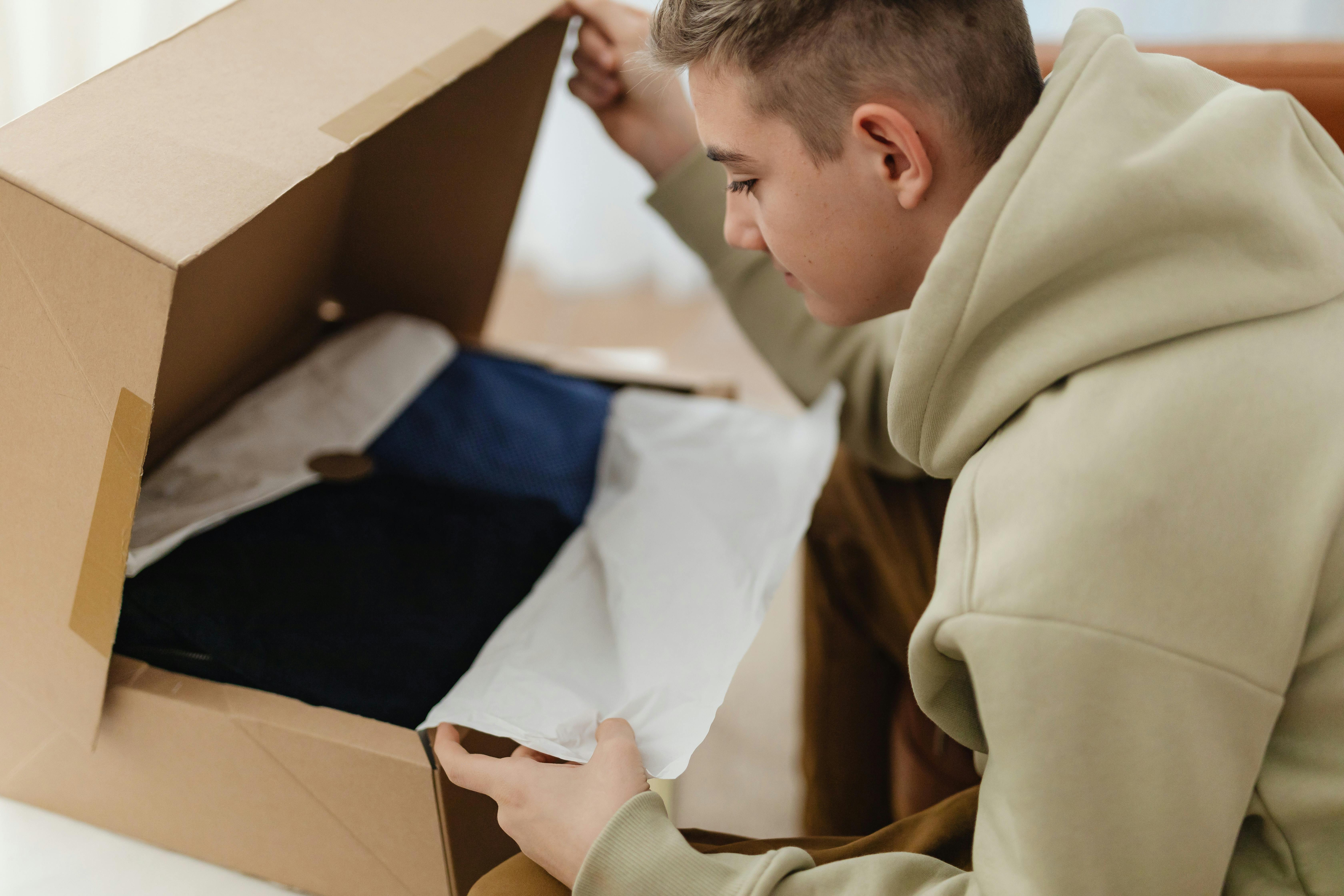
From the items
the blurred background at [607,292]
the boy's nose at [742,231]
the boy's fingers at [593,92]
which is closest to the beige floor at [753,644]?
the blurred background at [607,292]

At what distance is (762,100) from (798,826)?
765 mm

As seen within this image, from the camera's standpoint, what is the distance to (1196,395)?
0.43 metres

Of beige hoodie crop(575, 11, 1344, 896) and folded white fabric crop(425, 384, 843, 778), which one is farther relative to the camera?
folded white fabric crop(425, 384, 843, 778)

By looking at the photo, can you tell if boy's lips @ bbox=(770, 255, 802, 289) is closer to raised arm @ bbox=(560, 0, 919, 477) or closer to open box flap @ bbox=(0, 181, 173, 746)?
raised arm @ bbox=(560, 0, 919, 477)

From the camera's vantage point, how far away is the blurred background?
0.61 meters

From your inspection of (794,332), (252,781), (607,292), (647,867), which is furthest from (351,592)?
(607,292)

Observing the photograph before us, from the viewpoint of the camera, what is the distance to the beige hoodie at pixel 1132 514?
41 cm

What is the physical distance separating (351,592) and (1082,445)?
481 millimetres

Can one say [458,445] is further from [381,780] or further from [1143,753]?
[1143,753]

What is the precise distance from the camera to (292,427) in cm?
88

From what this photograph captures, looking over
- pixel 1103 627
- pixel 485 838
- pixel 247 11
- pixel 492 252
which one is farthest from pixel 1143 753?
pixel 492 252

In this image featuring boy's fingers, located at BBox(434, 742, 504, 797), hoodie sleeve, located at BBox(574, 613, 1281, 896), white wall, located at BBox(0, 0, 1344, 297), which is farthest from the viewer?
white wall, located at BBox(0, 0, 1344, 297)

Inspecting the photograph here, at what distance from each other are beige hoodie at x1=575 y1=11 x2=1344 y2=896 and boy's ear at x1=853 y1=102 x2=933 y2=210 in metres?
0.07

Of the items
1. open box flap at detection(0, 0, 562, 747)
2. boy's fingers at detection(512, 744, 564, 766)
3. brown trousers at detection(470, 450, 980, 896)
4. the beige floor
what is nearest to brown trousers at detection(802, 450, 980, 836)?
brown trousers at detection(470, 450, 980, 896)
